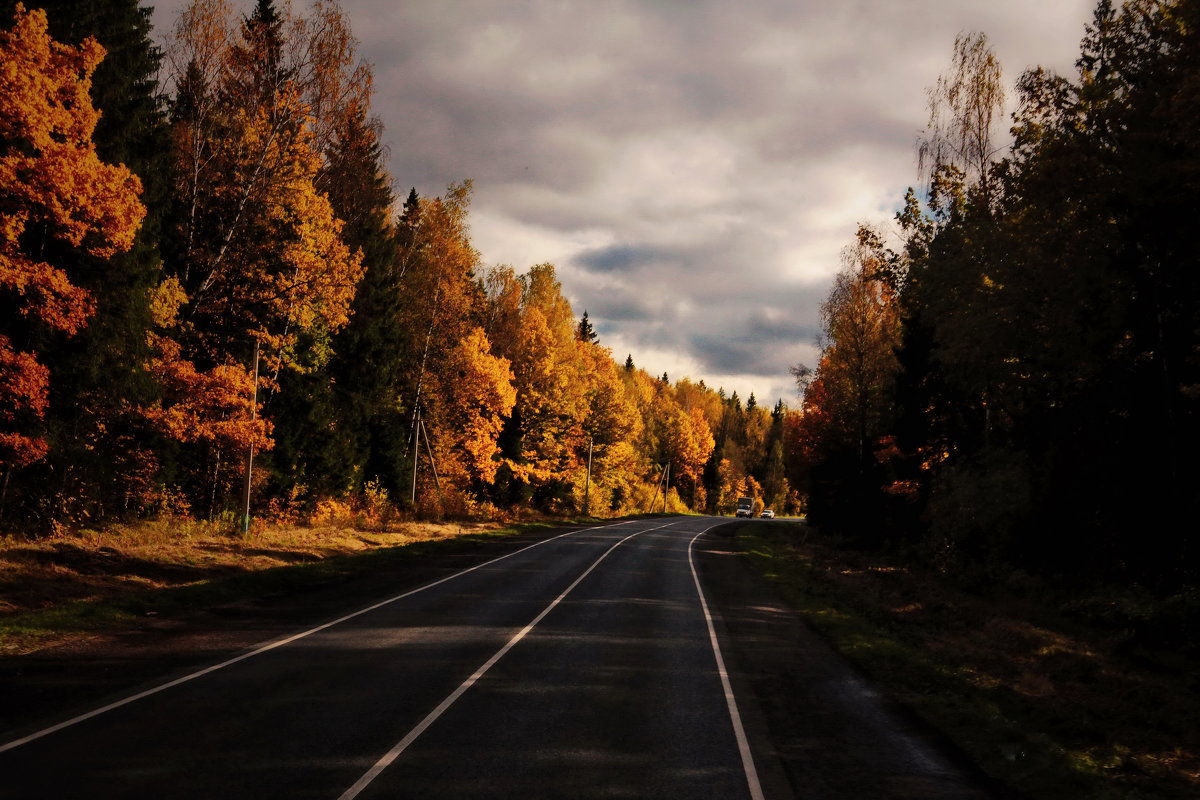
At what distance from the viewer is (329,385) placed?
37031mm

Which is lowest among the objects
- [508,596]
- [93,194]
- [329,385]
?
[508,596]

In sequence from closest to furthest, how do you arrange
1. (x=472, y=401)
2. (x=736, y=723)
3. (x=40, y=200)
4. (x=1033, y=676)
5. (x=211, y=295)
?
(x=736, y=723) < (x=1033, y=676) < (x=40, y=200) < (x=211, y=295) < (x=472, y=401)

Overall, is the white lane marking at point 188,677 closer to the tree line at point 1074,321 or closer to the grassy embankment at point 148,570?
the grassy embankment at point 148,570

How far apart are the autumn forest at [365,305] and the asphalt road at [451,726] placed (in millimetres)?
11237

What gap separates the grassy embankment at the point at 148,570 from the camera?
13391 mm

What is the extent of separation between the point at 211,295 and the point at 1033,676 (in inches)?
1004

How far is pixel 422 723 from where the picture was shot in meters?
8.66

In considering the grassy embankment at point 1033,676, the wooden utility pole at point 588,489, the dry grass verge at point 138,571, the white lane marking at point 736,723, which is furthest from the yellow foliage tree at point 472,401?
the white lane marking at point 736,723

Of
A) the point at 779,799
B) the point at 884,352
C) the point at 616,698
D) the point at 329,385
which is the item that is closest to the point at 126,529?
the point at 329,385

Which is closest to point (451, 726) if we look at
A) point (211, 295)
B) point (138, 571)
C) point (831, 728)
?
point (831, 728)

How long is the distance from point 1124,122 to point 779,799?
58.8ft

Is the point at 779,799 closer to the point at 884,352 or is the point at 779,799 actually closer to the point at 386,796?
the point at 386,796

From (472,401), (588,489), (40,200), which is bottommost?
(588,489)

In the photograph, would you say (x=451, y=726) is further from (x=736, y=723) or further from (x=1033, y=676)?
(x=1033, y=676)
